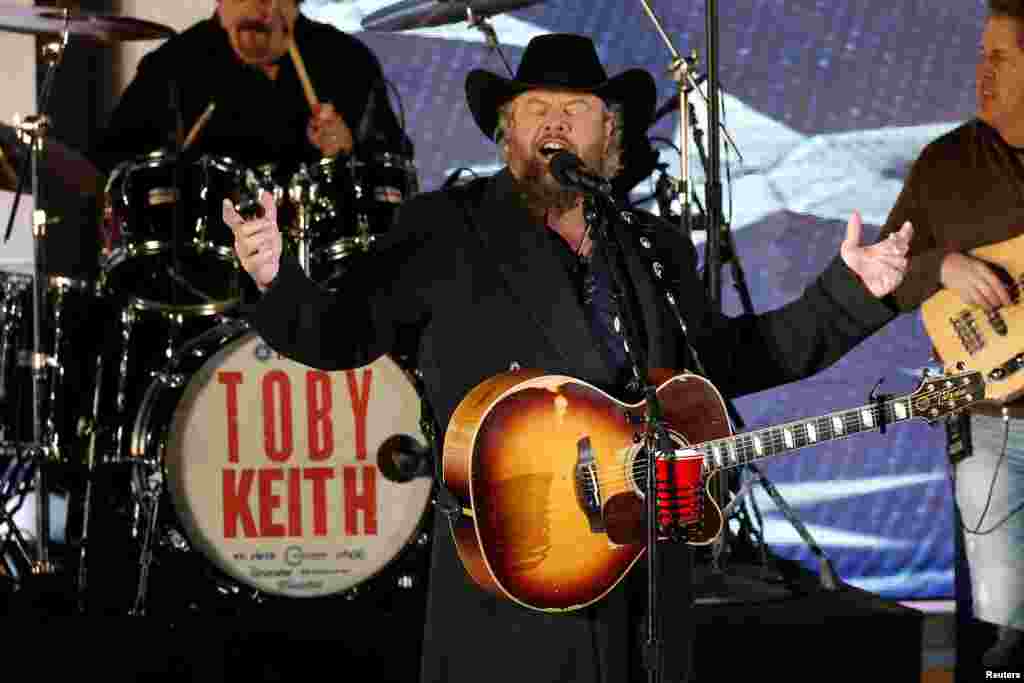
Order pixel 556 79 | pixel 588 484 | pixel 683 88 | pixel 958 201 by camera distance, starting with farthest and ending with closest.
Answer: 1. pixel 683 88
2. pixel 958 201
3. pixel 556 79
4. pixel 588 484

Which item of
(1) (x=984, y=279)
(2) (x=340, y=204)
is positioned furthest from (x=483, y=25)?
(1) (x=984, y=279)

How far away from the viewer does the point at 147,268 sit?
545cm

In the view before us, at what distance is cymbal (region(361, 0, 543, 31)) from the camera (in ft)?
16.9

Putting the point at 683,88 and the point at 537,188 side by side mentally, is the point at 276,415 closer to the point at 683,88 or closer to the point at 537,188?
the point at 683,88

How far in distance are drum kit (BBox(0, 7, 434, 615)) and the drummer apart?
1.88ft

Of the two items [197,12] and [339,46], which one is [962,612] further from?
[197,12]

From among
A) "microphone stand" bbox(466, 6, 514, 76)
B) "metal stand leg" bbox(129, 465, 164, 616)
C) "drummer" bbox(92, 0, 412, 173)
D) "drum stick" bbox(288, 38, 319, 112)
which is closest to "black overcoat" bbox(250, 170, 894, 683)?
"microphone stand" bbox(466, 6, 514, 76)

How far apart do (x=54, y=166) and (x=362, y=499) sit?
184 cm

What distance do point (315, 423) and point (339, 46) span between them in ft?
6.46

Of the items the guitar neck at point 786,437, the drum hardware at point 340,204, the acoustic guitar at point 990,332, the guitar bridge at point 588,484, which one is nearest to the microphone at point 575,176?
the guitar bridge at point 588,484

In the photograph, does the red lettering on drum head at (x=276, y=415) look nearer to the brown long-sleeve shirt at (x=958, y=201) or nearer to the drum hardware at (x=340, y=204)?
the drum hardware at (x=340, y=204)

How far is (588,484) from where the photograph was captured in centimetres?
299

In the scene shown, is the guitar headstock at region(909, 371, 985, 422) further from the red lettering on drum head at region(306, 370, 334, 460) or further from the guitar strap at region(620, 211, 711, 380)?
the red lettering on drum head at region(306, 370, 334, 460)

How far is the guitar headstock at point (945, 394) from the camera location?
3195 mm
